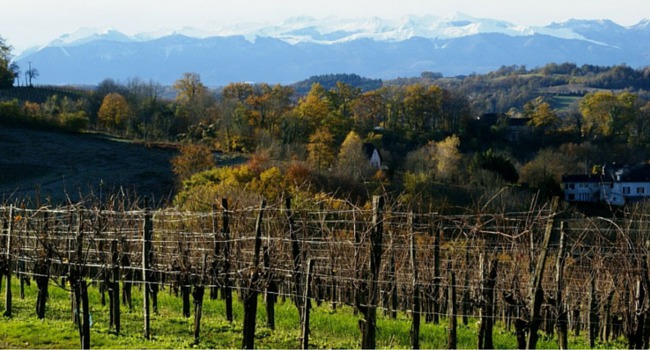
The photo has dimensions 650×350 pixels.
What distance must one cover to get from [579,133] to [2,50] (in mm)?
63955

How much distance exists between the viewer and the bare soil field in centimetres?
4844

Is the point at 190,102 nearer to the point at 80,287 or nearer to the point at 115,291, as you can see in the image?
the point at 115,291

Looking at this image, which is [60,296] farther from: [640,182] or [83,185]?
[640,182]

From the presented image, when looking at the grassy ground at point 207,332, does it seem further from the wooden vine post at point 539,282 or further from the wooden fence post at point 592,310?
the wooden vine post at point 539,282

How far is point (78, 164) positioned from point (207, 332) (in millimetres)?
45272

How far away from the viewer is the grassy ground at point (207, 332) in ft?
36.8

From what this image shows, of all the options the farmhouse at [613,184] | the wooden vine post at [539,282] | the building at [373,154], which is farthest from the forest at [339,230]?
the building at [373,154]

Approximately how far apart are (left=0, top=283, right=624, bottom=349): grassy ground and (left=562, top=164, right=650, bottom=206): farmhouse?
48.2 metres

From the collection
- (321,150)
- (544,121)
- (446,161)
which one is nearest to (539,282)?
(321,150)

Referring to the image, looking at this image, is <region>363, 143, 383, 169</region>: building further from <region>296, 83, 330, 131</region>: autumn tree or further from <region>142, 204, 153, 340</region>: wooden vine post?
<region>142, 204, 153, 340</region>: wooden vine post

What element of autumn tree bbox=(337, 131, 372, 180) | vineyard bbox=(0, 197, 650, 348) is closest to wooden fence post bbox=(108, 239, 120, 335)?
vineyard bbox=(0, 197, 650, 348)

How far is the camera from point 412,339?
446 inches

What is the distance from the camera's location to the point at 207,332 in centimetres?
1212

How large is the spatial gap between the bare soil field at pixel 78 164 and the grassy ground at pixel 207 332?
32520mm
